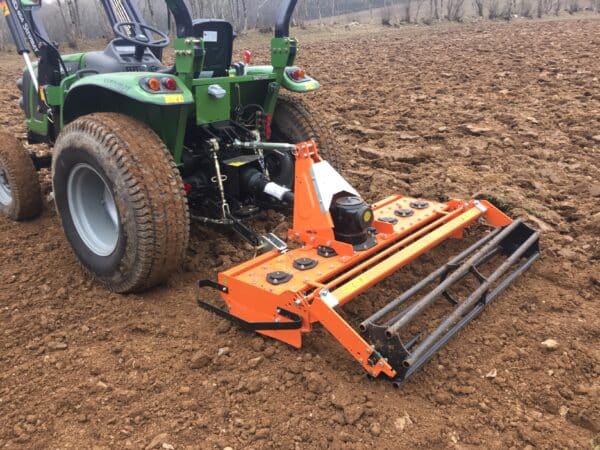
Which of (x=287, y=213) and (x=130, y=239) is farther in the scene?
(x=287, y=213)

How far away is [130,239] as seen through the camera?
2812 millimetres

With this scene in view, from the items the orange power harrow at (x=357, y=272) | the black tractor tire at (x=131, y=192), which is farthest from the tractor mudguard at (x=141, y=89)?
the orange power harrow at (x=357, y=272)

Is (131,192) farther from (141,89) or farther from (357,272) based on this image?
(357,272)

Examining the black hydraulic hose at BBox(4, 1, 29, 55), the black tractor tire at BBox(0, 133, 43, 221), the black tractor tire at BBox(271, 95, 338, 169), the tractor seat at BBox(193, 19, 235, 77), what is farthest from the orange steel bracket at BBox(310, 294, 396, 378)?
the black hydraulic hose at BBox(4, 1, 29, 55)

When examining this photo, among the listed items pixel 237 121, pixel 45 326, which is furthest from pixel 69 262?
pixel 237 121

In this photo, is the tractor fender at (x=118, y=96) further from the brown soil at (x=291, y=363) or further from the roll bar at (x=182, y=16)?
the brown soil at (x=291, y=363)

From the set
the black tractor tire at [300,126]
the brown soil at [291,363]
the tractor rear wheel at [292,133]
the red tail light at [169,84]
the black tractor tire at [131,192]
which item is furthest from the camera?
the black tractor tire at [300,126]

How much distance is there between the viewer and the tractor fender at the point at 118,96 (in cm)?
276

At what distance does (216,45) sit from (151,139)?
91 cm

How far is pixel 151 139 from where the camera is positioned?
2871mm

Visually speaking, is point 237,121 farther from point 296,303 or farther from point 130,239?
point 296,303

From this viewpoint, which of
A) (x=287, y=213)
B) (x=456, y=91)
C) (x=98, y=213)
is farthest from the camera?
(x=456, y=91)

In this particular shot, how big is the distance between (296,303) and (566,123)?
483 centimetres

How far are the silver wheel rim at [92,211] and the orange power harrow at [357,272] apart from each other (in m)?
0.87
